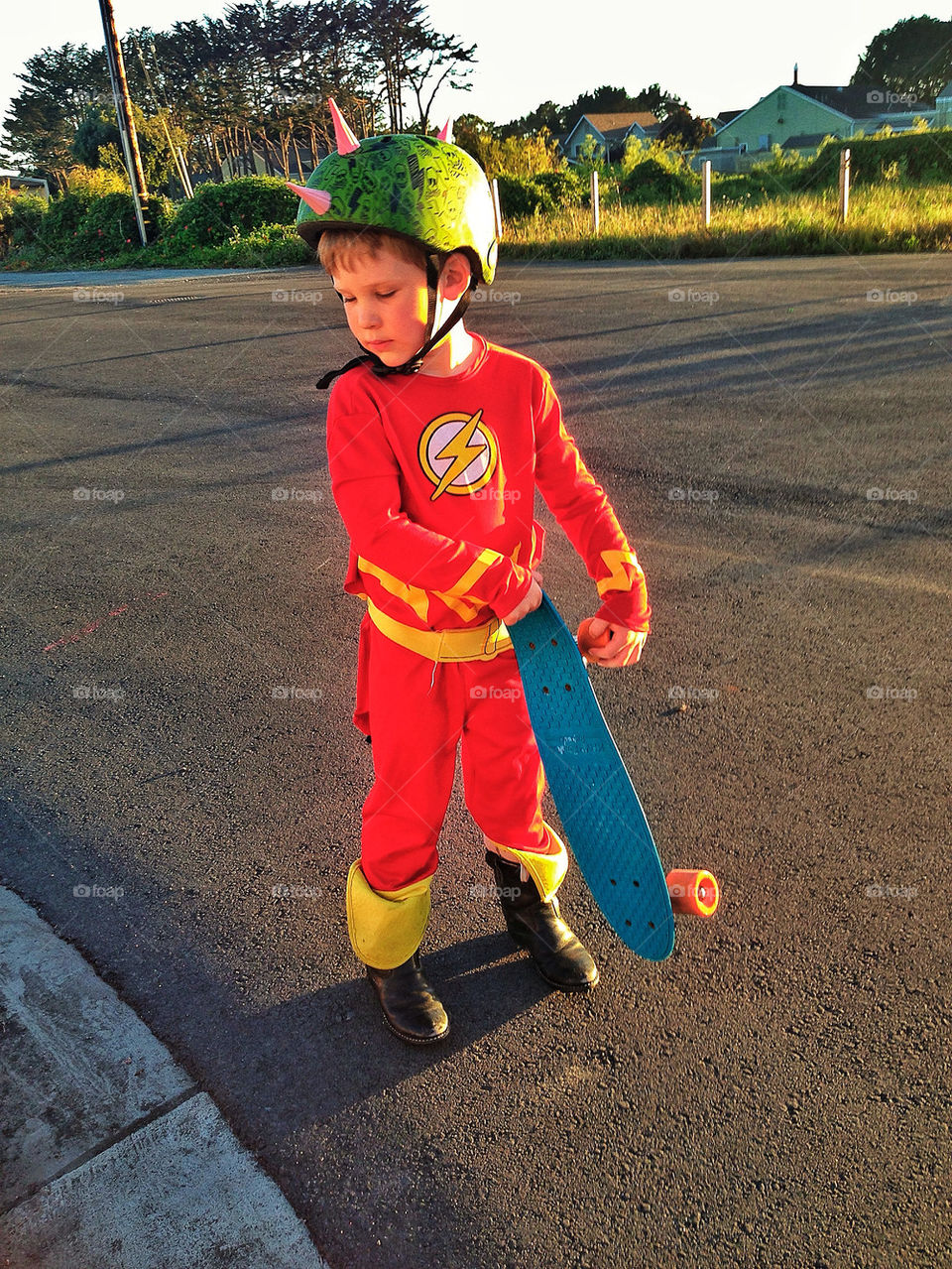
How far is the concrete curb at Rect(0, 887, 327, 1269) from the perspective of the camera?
191 centimetres

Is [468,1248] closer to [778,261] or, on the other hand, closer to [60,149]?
[778,261]

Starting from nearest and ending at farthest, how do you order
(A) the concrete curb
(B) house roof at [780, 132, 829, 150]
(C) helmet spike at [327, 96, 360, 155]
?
1. (A) the concrete curb
2. (C) helmet spike at [327, 96, 360, 155]
3. (B) house roof at [780, 132, 829, 150]

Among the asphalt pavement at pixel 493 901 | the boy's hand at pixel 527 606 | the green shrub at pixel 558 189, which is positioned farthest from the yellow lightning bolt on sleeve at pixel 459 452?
the green shrub at pixel 558 189

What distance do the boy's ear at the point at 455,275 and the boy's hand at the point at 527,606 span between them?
0.65 m

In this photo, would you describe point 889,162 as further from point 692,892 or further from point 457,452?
point 692,892

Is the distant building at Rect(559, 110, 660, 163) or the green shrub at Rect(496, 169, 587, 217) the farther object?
the distant building at Rect(559, 110, 660, 163)

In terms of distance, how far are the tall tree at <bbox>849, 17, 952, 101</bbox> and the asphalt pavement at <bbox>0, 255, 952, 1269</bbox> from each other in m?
82.4

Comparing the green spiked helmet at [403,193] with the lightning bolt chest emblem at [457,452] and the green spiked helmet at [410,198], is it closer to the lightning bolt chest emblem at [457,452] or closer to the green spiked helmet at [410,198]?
the green spiked helmet at [410,198]

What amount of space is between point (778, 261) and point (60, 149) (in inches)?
2794

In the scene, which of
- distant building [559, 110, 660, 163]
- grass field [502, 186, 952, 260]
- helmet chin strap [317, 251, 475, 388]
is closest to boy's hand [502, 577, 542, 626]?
helmet chin strap [317, 251, 475, 388]

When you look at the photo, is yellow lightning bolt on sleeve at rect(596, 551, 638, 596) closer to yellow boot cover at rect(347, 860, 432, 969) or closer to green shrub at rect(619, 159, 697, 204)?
yellow boot cover at rect(347, 860, 432, 969)

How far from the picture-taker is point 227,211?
26547 mm

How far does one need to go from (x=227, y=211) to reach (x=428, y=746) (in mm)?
27699

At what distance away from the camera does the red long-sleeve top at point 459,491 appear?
2.07 meters
